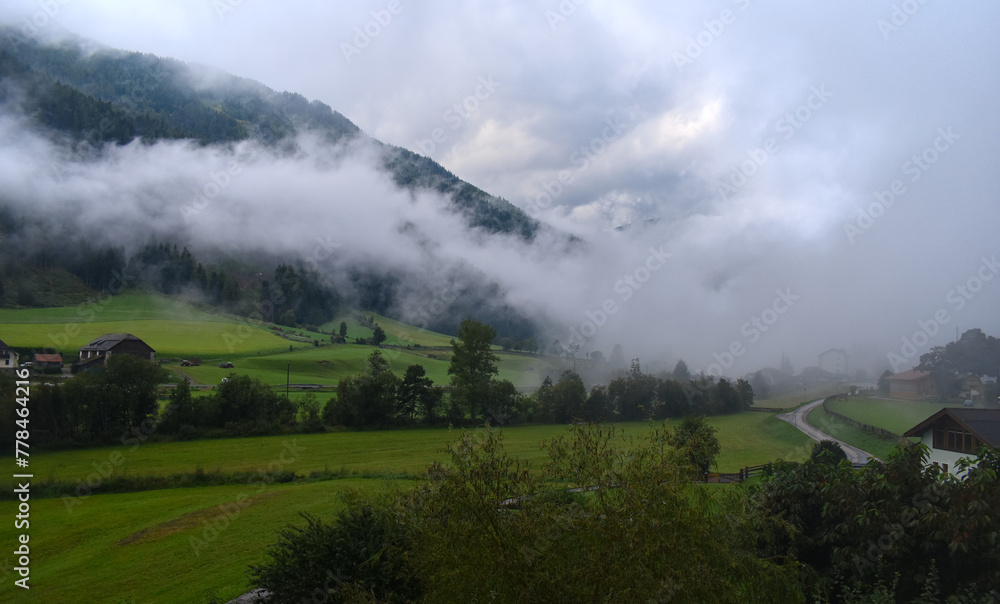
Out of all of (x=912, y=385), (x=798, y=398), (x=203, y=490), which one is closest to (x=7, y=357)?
(x=203, y=490)

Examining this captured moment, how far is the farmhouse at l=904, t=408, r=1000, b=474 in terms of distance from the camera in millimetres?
20520

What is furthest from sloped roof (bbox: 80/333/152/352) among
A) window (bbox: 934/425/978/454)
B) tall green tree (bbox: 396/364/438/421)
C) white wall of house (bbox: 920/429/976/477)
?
window (bbox: 934/425/978/454)

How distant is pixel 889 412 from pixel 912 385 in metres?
3.82

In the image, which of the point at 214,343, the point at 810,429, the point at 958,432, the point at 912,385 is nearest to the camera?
the point at 958,432

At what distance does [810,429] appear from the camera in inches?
1896

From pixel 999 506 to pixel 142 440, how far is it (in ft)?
161

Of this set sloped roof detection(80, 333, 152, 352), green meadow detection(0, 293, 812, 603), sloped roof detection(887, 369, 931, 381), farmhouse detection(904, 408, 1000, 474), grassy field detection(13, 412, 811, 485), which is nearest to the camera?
green meadow detection(0, 293, 812, 603)

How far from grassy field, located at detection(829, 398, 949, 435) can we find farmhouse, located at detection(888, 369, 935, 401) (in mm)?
491

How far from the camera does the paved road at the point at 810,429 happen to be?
116ft

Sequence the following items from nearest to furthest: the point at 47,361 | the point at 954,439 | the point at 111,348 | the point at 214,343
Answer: the point at 954,439 → the point at 111,348 → the point at 47,361 → the point at 214,343

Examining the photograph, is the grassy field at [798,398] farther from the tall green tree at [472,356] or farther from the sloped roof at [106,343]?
the sloped roof at [106,343]

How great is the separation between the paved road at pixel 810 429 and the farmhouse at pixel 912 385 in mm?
5211

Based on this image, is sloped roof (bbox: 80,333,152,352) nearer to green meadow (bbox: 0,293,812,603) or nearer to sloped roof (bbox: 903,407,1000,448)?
green meadow (bbox: 0,293,812,603)

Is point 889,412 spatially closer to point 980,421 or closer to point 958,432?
point 958,432
